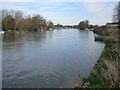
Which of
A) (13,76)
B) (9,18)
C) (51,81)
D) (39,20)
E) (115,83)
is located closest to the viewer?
(115,83)

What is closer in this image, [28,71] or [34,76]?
[34,76]

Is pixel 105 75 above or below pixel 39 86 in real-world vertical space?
above

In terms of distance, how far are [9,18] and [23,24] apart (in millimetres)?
6619

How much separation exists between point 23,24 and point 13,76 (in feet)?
179

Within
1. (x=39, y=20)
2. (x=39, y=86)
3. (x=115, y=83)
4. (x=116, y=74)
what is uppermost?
(x=39, y=20)

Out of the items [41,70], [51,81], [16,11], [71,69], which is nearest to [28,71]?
[41,70]

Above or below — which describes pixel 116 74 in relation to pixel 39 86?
above

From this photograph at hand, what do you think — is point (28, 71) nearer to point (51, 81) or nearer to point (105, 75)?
point (51, 81)

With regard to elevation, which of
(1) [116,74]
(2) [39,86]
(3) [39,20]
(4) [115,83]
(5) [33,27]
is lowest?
(2) [39,86]

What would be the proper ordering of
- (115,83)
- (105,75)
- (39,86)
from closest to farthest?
1. (115,83)
2. (105,75)
3. (39,86)

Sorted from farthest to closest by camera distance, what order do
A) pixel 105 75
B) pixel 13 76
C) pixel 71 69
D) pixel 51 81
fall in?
1. pixel 71 69
2. pixel 13 76
3. pixel 51 81
4. pixel 105 75

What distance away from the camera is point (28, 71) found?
748 centimetres

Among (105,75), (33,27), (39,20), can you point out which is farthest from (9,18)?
(105,75)

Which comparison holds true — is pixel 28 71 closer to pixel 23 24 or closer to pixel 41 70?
pixel 41 70
